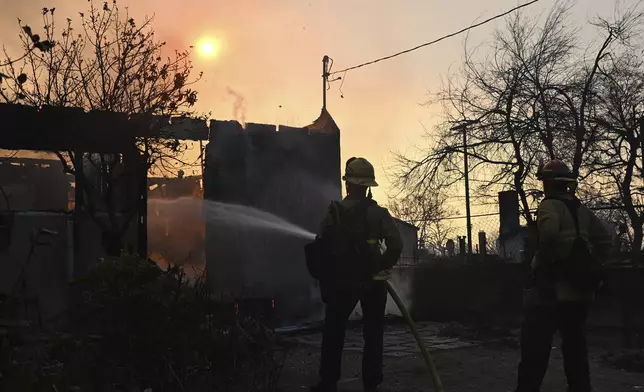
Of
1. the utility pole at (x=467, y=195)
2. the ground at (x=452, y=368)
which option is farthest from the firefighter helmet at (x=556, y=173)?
the utility pole at (x=467, y=195)

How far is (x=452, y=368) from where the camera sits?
7148mm

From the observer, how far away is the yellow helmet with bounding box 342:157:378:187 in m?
5.51

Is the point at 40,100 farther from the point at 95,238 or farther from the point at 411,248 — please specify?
the point at 411,248

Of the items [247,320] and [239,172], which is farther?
[239,172]

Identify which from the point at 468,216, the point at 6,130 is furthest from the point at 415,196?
the point at 6,130

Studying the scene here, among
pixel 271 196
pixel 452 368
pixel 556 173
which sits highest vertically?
pixel 271 196

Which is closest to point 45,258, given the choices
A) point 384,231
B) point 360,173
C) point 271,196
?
point 360,173

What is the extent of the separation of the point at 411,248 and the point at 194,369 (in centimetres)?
1245

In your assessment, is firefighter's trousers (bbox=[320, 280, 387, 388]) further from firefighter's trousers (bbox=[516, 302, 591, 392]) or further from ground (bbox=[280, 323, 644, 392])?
firefighter's trousers (bbox=[516, 302, 591, 392])

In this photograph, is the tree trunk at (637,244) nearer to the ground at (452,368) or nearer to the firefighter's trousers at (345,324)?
the ground at (452,368)

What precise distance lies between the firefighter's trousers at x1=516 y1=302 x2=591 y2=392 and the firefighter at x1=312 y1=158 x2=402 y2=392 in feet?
4.09

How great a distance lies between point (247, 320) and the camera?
A: 5195 mm

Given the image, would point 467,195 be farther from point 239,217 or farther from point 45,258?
point 45,258

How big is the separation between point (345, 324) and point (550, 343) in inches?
64.4
